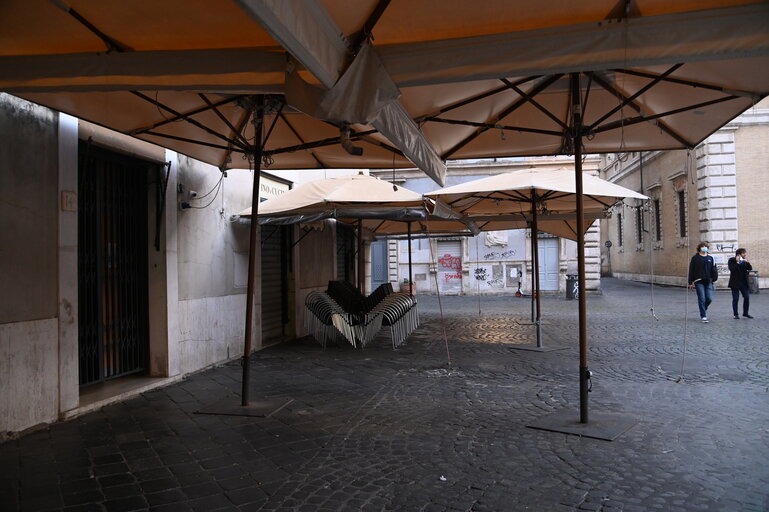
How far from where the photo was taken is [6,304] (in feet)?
15.5

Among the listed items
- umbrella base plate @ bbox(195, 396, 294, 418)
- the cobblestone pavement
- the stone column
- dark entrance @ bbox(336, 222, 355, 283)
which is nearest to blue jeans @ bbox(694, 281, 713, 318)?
the cobblestone pavement

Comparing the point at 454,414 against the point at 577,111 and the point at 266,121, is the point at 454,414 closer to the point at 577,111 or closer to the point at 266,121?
the point at 577,111

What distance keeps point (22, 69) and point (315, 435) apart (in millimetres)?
3508

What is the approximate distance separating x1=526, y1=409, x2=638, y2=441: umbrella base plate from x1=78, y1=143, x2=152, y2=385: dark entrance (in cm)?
491

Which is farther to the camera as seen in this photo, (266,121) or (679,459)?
(266,121)

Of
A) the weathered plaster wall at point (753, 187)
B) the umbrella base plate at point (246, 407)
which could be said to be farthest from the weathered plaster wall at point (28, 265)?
the weathered plaster wall at point (753, 187)

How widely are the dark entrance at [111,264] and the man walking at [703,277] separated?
37.0 ft

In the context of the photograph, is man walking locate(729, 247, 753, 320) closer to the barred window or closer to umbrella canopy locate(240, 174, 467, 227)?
umbrella canopy locate(240, 174, 467, 227)

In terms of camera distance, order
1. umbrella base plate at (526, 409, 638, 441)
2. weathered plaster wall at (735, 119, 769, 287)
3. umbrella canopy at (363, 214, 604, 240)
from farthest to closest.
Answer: weathered plaster wall at (735, 119, 769, 287), umbrella canopy at (363, 214, 604, 240), umbrella base plate at (526, 409, 638, 441)

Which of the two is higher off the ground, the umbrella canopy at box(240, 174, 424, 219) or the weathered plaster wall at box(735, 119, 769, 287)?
the weathered plaster wall at box(735, 119, 769, 287)

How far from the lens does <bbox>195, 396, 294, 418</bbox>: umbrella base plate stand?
5.42 meters

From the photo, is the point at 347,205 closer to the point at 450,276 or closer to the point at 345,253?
Result: the point at 345,253

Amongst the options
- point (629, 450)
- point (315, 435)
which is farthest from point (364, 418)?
point (629, 450)

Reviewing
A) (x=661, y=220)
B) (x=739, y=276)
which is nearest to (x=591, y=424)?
(x=739, y=276)
